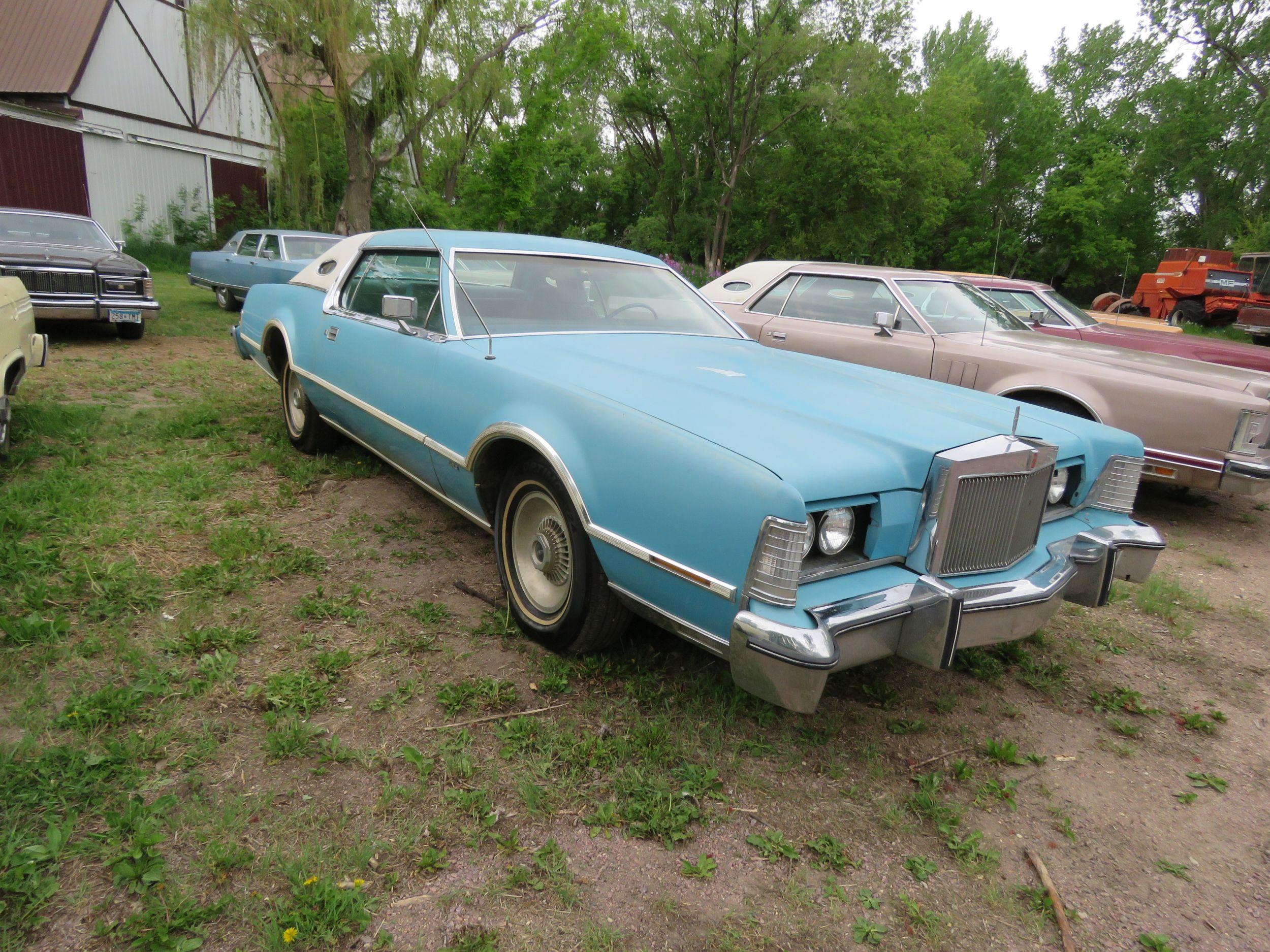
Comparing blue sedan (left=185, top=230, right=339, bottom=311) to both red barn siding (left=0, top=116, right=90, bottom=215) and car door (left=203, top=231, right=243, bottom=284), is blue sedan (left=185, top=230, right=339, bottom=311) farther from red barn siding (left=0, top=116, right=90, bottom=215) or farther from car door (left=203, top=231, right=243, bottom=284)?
red barn siding (left=0, top=116, right=90, bottom=215)

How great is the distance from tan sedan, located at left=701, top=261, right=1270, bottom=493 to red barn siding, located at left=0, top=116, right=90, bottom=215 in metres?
15.6

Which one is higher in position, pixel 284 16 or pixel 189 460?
pixel 284 16

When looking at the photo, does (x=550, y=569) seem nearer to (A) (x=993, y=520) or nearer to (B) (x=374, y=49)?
(A) (x=993, y=520)

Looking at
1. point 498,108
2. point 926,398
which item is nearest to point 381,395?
point 926,398

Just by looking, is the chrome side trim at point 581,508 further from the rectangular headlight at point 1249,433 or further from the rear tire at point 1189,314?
the rear tire at point 1189,314

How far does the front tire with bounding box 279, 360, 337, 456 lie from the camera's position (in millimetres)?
4961

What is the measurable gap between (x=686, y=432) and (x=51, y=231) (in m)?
9.87

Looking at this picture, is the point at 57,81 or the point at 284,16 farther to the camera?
the point at 57,81

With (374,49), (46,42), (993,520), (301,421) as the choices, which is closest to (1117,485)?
(993,520)

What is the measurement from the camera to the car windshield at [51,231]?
8586 mm

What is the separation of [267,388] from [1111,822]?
22.8ft

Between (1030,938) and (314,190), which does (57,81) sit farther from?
(1030,938)

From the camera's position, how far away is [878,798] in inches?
94.7

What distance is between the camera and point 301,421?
516 centimetres
